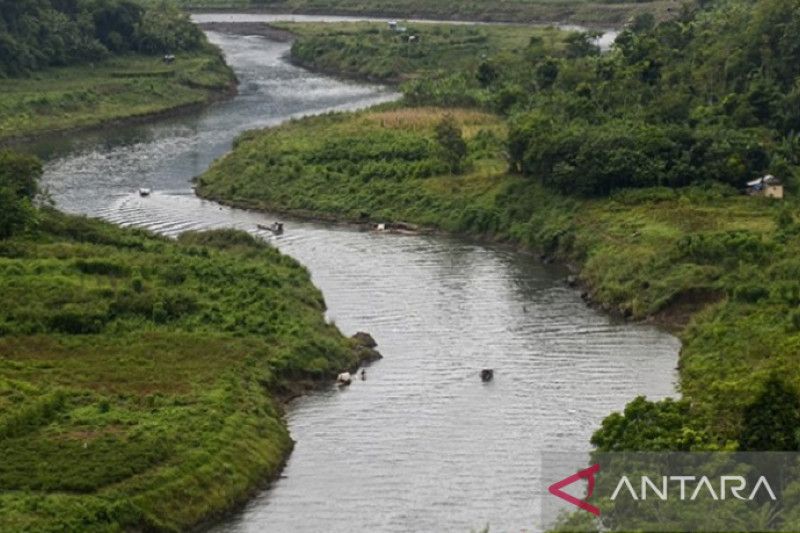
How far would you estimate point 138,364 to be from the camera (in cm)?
4741

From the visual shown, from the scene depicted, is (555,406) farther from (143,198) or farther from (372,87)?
(372,87)

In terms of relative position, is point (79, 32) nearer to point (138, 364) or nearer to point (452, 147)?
point (452, 147)

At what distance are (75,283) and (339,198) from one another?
78.6 feet

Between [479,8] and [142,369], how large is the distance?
102 metres

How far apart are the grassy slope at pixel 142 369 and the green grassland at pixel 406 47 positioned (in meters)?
54.8

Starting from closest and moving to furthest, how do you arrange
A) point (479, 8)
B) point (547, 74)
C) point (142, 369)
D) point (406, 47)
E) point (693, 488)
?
point (693, 488) → point (142, 369) → point (547, 74) → point (406, 47) → point (479, 8)

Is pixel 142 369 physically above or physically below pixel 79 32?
below

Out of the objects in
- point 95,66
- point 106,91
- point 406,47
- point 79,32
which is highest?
point 79,32

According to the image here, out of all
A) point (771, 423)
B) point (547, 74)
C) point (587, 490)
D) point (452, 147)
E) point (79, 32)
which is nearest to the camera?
point (587, 490)

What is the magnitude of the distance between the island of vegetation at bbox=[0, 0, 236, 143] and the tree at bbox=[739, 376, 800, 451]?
62.5 metres

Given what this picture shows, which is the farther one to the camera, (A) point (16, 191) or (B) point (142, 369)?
(A) point (16, 191)

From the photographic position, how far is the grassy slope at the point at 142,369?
38781 millimetres

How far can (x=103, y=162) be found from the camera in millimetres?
86812

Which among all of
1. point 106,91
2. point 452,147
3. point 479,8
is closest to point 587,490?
point 452,147
